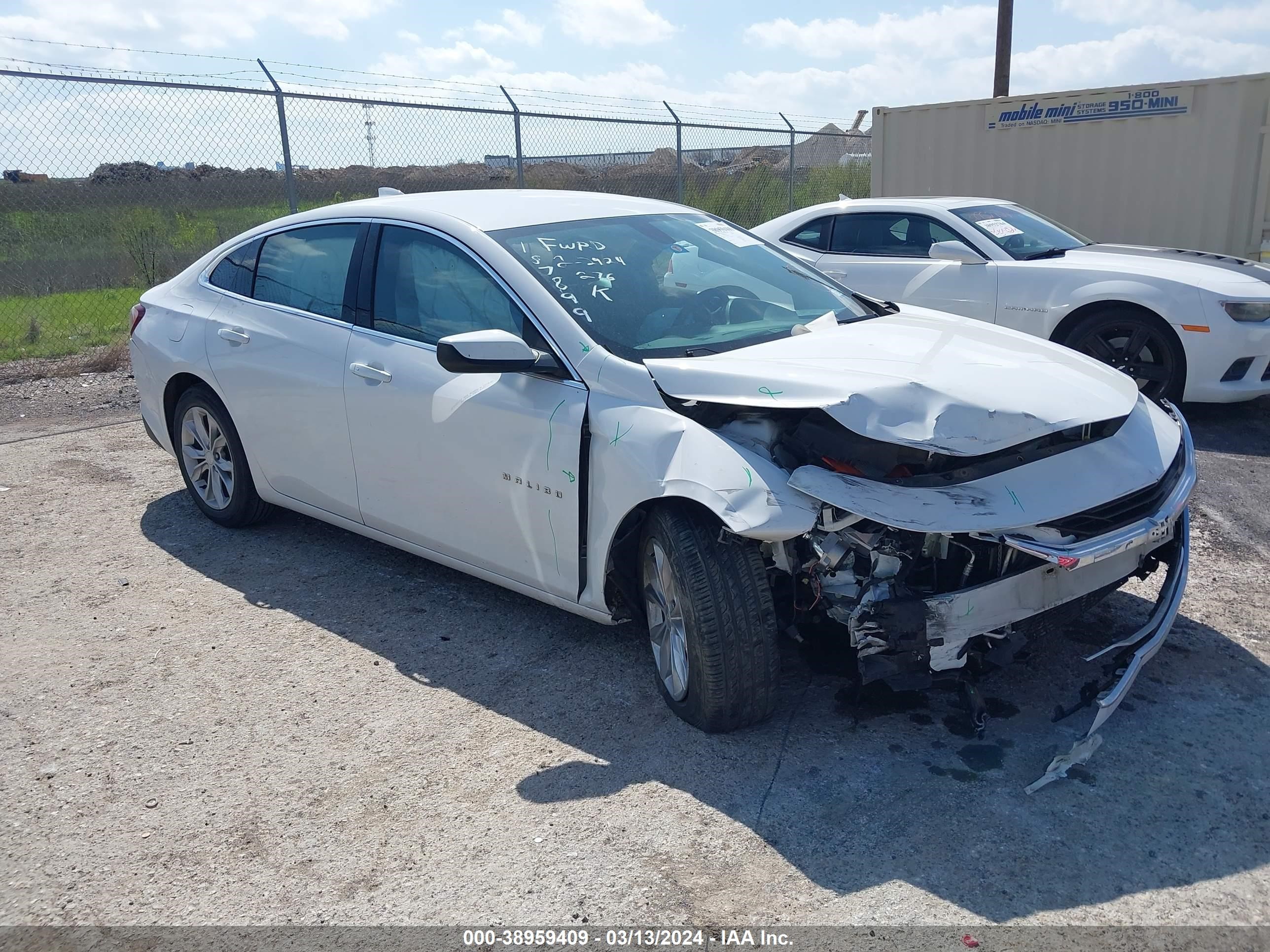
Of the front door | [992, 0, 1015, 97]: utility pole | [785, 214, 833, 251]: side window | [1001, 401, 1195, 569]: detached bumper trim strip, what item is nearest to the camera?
[1001, 401, 1195, 569]: detached bumper trim strip

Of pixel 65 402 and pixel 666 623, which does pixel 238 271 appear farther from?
pixel 65 402

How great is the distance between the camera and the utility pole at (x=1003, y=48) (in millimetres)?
17094

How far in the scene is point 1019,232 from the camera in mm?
8141

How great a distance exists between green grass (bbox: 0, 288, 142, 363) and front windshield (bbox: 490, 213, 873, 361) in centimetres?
766

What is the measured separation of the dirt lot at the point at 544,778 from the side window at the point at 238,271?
147 centimetres

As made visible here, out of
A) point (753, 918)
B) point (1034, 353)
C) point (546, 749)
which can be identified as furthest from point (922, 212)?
point (753, 918)

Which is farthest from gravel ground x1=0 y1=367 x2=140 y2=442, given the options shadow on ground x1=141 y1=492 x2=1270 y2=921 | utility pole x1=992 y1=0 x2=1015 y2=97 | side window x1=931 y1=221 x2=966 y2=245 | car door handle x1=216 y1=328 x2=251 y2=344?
utility pole x1=992 y1=0 x2=1015 y2=97

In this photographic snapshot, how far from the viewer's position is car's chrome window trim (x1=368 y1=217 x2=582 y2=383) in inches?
145

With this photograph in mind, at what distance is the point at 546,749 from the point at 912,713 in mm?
1237

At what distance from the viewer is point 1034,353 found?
374 cm

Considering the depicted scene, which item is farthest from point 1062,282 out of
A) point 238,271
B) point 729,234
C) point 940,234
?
point 238,271

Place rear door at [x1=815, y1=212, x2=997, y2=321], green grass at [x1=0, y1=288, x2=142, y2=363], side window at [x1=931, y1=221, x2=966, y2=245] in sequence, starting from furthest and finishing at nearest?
green grass at [x1=0, y1=288, x2=142, y2=363] < side window at [x1=931, y1=221, x2=966, y2=245] < rear door at [x1=815, y1=212, x2=997, y2=321]

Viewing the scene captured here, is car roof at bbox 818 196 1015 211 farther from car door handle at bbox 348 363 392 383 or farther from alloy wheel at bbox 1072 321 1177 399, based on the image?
car door handle at bbox 348 363 392 383

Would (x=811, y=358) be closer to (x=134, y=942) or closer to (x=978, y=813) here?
(x=978, y=813)
